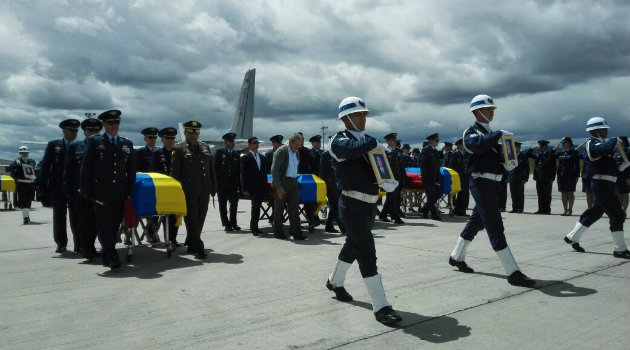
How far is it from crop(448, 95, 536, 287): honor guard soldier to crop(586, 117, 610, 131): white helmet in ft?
8.41

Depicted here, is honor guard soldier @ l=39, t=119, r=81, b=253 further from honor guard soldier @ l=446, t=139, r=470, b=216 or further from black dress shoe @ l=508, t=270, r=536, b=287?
honor guard soldier @ l=446, t=139, r=470, b=216

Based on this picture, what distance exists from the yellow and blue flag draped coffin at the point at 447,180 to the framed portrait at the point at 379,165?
357 inches

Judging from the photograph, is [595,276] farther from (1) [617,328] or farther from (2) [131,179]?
(2) [131,179]

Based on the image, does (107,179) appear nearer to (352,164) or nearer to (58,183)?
(58,183)

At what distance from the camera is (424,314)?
4723 millimetres

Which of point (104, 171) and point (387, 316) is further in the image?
point (104, 171)

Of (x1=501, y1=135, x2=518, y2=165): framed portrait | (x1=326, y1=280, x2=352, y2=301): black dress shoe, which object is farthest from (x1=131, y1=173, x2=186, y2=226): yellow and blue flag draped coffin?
(x1=501, y1=135, x2=518, y2=165): framed portrait

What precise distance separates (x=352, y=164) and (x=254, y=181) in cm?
603

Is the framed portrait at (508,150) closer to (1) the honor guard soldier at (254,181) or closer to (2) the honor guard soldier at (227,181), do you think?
(1) the honor guard soldier at (254,181)

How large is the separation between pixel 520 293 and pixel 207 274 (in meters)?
3.85

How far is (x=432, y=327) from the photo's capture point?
4344mm

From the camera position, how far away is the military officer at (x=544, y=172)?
14.4m

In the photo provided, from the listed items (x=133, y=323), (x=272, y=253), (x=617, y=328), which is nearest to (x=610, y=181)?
(x=617, y=328)

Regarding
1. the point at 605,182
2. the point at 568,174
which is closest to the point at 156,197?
the point at 605,182
